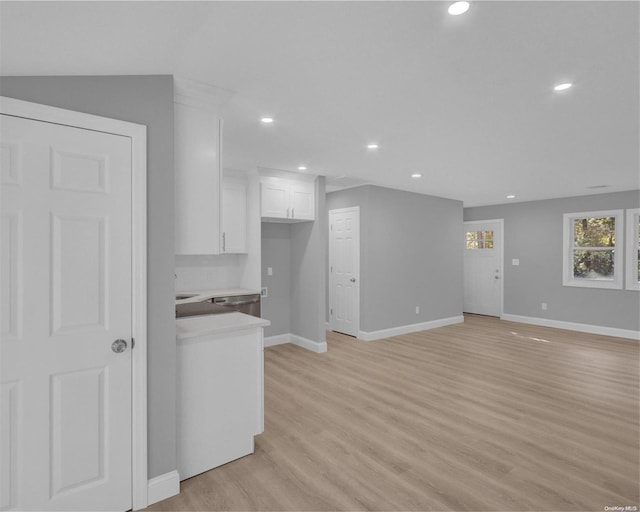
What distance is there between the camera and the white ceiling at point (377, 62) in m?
1.47

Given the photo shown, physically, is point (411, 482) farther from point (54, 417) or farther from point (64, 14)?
point (64, 14)

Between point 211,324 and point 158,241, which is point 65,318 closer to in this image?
point 158,241

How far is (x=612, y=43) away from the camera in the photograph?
5.73 ft

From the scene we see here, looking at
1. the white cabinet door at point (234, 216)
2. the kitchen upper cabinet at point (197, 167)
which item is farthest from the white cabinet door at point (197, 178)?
the white cabinet door at point (234, 216)

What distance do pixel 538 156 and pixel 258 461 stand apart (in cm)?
401

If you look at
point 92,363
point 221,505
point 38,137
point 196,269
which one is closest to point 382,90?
point 38,137

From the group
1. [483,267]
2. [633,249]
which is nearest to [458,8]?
[633,249]

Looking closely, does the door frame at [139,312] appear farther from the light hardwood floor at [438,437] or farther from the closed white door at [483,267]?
the closed white door at [483,267]

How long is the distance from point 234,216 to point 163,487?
3.20 m

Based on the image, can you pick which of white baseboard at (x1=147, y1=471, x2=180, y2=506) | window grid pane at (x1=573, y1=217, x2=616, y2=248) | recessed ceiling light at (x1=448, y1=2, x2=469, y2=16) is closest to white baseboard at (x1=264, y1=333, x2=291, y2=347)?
white baseboard at (x1=147, y1=471, x2=180, y2=506)

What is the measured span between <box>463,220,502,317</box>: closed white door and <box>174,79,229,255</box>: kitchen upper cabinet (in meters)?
6.80

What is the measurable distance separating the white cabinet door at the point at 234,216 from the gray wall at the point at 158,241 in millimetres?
2503

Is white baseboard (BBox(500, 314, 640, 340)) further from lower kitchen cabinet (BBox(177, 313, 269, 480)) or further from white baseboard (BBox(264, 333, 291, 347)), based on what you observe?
lower kitchen cabinet (BBox(177, 313, 269, 480))

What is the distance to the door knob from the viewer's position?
72.7 inches
